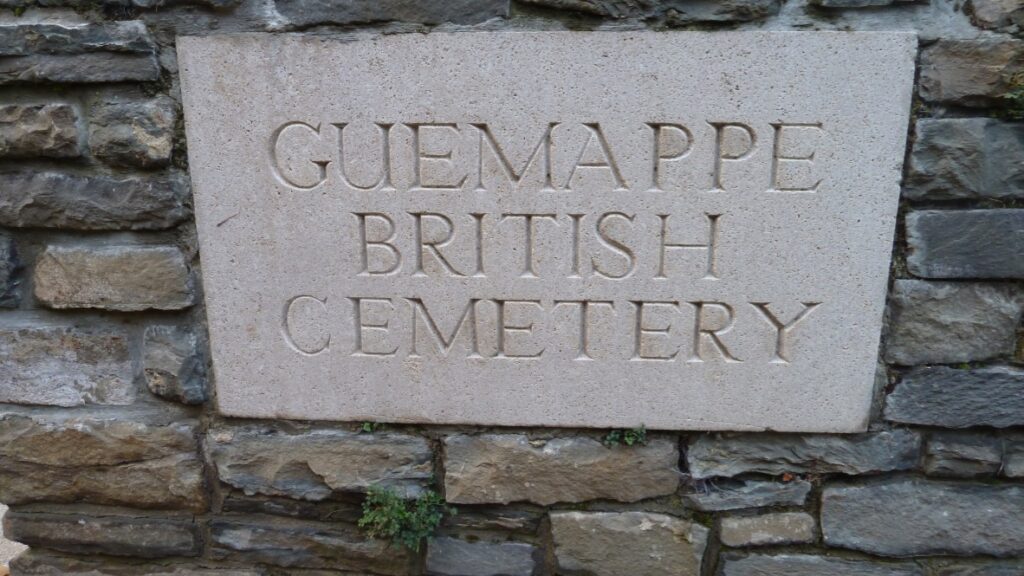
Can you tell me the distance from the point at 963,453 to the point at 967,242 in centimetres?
53

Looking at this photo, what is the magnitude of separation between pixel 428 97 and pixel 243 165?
0.47 m

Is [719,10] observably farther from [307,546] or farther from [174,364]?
[307,546]

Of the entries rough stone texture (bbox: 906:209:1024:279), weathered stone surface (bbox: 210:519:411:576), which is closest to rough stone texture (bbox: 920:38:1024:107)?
rough stone texture (bbox: 906:209:1024:279)

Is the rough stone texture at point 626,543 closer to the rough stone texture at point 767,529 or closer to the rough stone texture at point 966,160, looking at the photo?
the rough stone texture at point 767,529

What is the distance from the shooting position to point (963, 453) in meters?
1.66

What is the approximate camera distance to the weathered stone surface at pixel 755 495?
1.72 metres

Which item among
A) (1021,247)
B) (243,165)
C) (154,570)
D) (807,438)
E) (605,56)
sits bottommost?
(154,570)

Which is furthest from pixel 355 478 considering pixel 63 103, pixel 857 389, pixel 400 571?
pixel 857 389

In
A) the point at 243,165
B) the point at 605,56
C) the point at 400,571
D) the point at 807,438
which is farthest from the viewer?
the point at 400,571

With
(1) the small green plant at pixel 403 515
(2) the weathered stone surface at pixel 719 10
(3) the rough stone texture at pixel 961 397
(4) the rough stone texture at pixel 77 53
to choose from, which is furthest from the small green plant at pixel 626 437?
(4) the rough stone texture at pixel 77 53

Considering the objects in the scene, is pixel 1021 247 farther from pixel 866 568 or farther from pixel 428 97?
pixel 428 97

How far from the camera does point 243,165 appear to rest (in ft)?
5.24

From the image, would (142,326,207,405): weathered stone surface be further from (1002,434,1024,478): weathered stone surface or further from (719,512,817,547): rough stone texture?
(1002,434,1024,478): weathered stone surface

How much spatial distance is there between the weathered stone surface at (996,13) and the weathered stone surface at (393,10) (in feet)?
3.29
